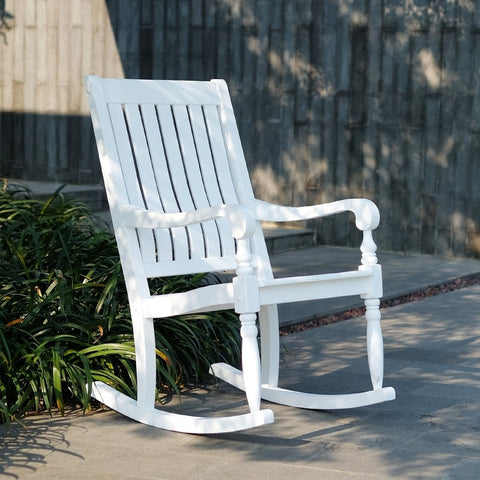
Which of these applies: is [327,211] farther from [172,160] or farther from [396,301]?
[396,301]

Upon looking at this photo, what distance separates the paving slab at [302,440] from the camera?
11.2 ft

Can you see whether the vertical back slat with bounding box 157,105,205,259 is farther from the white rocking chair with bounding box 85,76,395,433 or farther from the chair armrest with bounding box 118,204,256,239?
the chair armrest with bounding box 118,204,256,239

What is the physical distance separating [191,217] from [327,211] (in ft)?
Result: 2.05

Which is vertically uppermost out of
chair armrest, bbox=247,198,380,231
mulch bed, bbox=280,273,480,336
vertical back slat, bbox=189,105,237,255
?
vertical back slat, bbox=189,105,237,255

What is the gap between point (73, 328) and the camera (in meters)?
4.36

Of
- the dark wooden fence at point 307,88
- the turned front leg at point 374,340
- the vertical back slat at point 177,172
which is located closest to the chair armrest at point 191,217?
the vertical back slat at point 177,172

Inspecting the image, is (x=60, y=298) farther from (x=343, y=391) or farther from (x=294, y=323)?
(x=294, y=323)

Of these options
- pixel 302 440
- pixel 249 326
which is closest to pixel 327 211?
pixel 249 326

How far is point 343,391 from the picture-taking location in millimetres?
4438

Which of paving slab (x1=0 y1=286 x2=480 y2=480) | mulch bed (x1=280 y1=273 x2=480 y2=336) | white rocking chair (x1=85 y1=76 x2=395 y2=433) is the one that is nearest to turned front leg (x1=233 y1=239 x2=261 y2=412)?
white rocking chair (x1=85 y1=76 x2=395 y2=433)

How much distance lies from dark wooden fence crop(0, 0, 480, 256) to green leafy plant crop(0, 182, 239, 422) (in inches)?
154

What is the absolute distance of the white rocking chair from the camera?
3.63 metres

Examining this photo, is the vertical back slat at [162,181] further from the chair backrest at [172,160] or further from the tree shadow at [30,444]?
the tree shadow at [30,444]

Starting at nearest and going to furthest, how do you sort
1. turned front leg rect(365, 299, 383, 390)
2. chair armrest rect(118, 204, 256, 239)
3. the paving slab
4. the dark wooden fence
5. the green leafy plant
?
1. the paving slab
2. chair armrest rect(118, 204, 256, 239)
3. turned front leg rect(365, 299, 383, 390)
4. the green leafy plant
5. the dark wooden fence
